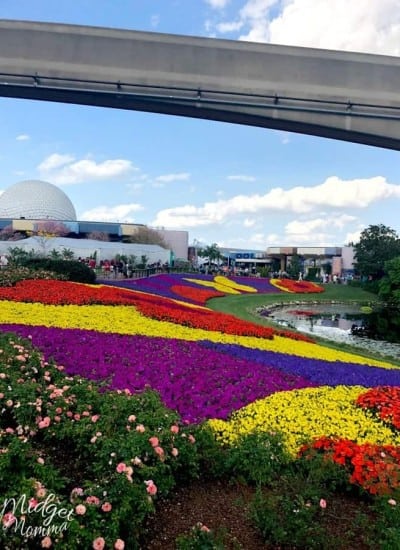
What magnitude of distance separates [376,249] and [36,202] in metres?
53.7

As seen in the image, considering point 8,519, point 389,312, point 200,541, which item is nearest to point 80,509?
point 8,519

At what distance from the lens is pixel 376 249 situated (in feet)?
144

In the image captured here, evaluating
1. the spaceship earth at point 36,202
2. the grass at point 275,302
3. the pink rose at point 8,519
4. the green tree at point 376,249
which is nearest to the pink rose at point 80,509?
the pink rose at point 8,519

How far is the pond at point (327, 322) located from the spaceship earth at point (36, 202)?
53.9 metres

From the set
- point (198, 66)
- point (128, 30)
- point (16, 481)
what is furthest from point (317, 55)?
point (16, 481)

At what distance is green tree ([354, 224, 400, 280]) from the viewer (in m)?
43.0

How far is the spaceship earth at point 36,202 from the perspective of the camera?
7438 cm

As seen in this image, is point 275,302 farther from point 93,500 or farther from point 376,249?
point 93,500

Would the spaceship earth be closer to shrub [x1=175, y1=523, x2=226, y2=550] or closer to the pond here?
the pond

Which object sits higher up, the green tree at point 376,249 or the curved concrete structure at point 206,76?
the curved concrete structure at point 206,76

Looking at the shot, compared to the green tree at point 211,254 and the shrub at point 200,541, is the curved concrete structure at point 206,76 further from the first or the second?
the green tree at point 211,254

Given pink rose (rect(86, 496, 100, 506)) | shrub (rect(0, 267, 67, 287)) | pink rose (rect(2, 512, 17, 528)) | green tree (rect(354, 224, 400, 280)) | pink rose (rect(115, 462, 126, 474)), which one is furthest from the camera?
green tree (rect(354, 224, 400, 280))

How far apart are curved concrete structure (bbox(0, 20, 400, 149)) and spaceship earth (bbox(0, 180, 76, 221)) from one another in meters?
66.8

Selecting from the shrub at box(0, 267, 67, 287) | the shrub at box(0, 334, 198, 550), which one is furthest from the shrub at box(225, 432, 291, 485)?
the shrub at box(0, 267, 67, 287)
